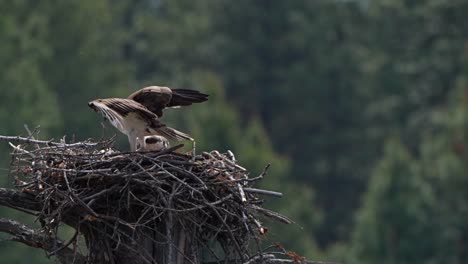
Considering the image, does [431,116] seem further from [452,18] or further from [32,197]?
[32,197]

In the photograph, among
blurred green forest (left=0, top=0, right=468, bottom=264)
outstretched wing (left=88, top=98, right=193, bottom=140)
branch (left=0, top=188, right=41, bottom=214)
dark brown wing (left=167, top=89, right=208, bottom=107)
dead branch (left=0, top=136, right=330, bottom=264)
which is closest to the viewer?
branch (left=0, top=188, right=41, bottom=214)

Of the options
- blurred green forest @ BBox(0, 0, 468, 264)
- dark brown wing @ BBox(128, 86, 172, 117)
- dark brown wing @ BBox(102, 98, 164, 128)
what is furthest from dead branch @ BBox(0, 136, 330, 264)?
blurred green forest @ BBox(0, 0, 468, 264)

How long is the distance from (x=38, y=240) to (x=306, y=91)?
4726cm

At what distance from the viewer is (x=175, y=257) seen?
1074 cm

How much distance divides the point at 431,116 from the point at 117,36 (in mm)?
12988

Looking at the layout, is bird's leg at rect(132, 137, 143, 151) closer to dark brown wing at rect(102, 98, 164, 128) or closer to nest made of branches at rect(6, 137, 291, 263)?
dark brown wing at rect(102, 98, 164, 128)

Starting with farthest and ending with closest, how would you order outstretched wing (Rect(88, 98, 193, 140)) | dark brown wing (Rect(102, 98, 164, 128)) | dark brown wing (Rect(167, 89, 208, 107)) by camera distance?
1. dark brown wing (Rect(167, 89, 208, 107))
2. dark brown wing (Rect(102, 98, 164, 128))
3. outstretched wing (Rect(88, 98, 193, 140))

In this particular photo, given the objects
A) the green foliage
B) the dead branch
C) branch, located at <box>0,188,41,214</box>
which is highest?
the green foliage

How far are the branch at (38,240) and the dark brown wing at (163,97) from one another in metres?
2.68

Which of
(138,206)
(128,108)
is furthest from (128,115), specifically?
(138,206)

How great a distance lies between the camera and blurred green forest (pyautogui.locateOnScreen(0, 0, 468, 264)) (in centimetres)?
4056

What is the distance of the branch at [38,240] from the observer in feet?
35.0

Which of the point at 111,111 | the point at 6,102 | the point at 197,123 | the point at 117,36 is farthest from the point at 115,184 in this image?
the point at 117,36

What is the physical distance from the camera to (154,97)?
13.3 meters
